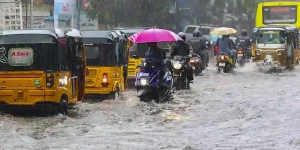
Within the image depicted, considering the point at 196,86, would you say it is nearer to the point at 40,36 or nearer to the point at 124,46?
the point at 124,46

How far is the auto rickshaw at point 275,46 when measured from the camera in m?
24.3

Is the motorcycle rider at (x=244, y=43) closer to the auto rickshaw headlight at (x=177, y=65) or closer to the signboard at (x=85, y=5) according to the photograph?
the signboard at (x=85, y=5)

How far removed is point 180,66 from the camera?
54.0 feet

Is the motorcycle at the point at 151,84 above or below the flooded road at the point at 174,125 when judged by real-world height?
above

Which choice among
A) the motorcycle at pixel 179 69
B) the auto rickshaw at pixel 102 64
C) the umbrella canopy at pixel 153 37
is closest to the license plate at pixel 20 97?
the auto rickshaw at pixel 102 64

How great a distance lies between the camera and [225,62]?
77.5 feet

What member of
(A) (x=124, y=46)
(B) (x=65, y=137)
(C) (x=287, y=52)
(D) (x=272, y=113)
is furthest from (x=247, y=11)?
(B) (x=65, y=137)

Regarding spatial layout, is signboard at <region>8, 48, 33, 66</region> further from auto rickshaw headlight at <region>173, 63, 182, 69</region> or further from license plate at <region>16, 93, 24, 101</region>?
auto rickshaw headlight at <region>173, 63, 182, 69</region>

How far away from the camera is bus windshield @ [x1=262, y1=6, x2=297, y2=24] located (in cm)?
3131

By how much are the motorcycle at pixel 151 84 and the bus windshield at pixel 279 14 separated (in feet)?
61.1

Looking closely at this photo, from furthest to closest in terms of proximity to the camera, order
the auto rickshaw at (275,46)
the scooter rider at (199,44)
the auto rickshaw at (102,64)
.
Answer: the auto rickshaw at (275,46) < the scooter rider at (199,44) < the auto rickshaw at (102,64)

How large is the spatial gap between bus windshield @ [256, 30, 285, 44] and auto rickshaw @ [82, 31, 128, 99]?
1122 centimetres

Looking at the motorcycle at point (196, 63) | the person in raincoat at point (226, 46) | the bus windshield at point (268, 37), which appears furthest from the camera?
the bus windshield at point (268, 37)

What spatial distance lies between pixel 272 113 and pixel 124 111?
3050 mm
